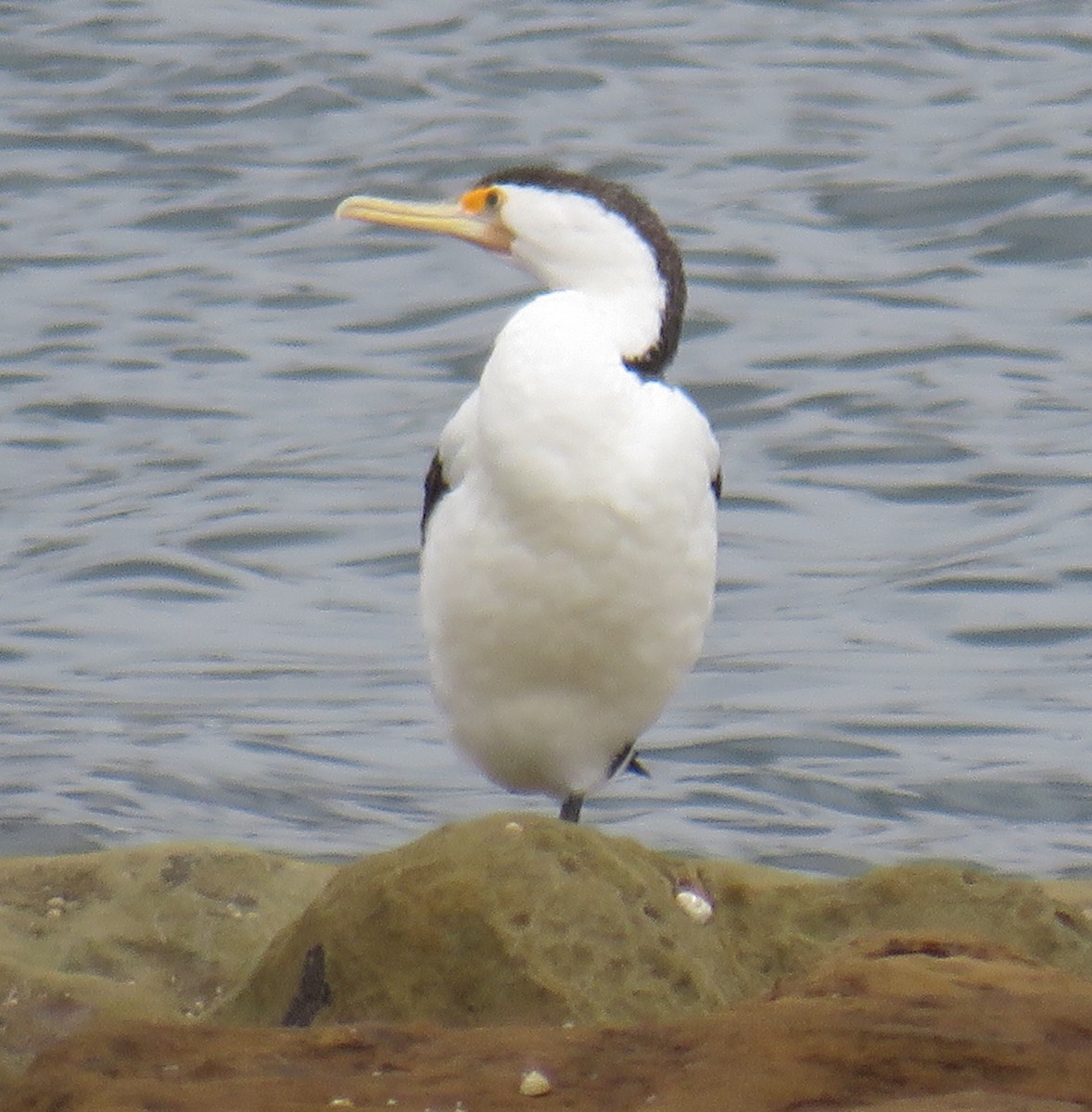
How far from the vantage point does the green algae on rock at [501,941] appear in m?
4.22

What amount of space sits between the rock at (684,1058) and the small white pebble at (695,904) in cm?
74

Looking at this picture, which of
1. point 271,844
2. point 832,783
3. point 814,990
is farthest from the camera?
point 832,783

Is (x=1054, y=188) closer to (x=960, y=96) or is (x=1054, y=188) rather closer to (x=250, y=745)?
(x=960, y=96)

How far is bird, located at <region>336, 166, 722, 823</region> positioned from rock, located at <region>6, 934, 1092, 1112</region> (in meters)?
1.92

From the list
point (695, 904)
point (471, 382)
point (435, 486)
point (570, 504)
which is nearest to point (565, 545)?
point (570, 504)

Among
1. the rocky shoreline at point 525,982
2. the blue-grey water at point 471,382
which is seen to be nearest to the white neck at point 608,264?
the rocky shoreline at point 525,982

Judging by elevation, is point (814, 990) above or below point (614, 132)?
above

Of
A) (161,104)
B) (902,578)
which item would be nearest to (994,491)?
(902,578)

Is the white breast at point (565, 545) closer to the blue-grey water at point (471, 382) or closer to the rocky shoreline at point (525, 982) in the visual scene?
the rocky shoreline at point (525, 982)

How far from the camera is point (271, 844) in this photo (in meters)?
7.95

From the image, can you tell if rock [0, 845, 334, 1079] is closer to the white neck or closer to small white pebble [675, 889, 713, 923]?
small white pebble [675, 889, 713, 923]

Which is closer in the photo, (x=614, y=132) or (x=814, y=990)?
(x=814, y=990)

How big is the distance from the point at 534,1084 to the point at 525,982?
0.62 meters

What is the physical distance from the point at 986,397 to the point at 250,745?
4618 mm
